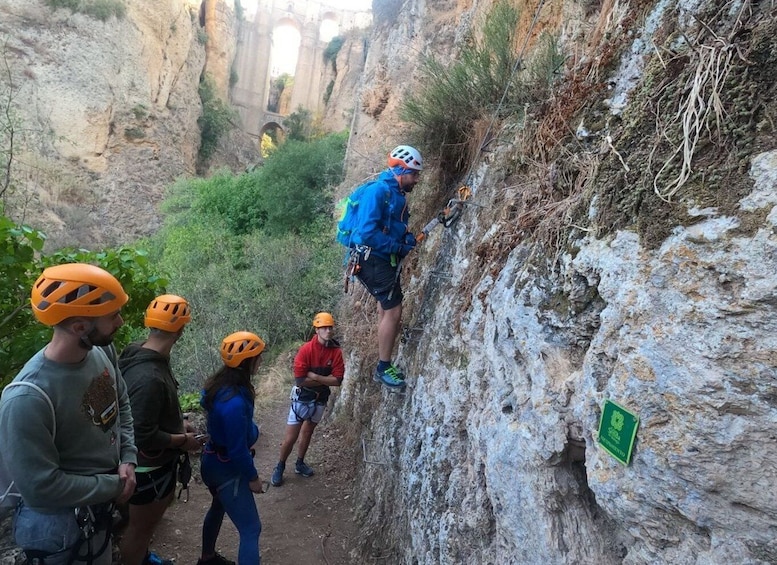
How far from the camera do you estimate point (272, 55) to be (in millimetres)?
38000

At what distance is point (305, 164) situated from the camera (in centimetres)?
1692

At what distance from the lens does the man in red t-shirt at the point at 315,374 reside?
196 inches

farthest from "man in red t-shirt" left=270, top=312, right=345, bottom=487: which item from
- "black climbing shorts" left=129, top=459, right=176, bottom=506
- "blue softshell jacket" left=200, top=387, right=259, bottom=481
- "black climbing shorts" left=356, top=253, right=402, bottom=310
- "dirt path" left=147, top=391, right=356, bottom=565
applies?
"black climbing shorts" left=129, top=459, right=176, bottom=506

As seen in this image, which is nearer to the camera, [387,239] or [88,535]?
[88,535]

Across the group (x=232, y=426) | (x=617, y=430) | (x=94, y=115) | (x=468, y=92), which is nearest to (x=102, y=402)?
(x=232, y=426)

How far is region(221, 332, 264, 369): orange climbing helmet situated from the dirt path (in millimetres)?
2108

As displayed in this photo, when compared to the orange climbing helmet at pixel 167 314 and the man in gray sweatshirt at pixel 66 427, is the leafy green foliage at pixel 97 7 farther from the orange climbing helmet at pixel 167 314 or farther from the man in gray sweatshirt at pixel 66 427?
the man in gray sweatshirt at pixel 66 427

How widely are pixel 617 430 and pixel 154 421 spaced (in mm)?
2438

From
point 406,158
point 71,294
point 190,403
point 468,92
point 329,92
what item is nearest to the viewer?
point 71,294

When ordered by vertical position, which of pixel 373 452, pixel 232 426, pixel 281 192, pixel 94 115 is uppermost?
pixel 94 115

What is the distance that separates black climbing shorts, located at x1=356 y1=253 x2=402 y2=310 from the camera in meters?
4.20

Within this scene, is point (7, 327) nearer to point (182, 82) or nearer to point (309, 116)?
point (182, 82)

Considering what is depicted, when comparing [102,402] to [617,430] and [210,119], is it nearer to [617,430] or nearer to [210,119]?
[617,430]

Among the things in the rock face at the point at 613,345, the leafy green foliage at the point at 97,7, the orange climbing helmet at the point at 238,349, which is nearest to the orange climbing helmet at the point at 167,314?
the orange climbing helmet at the point at 238,349
